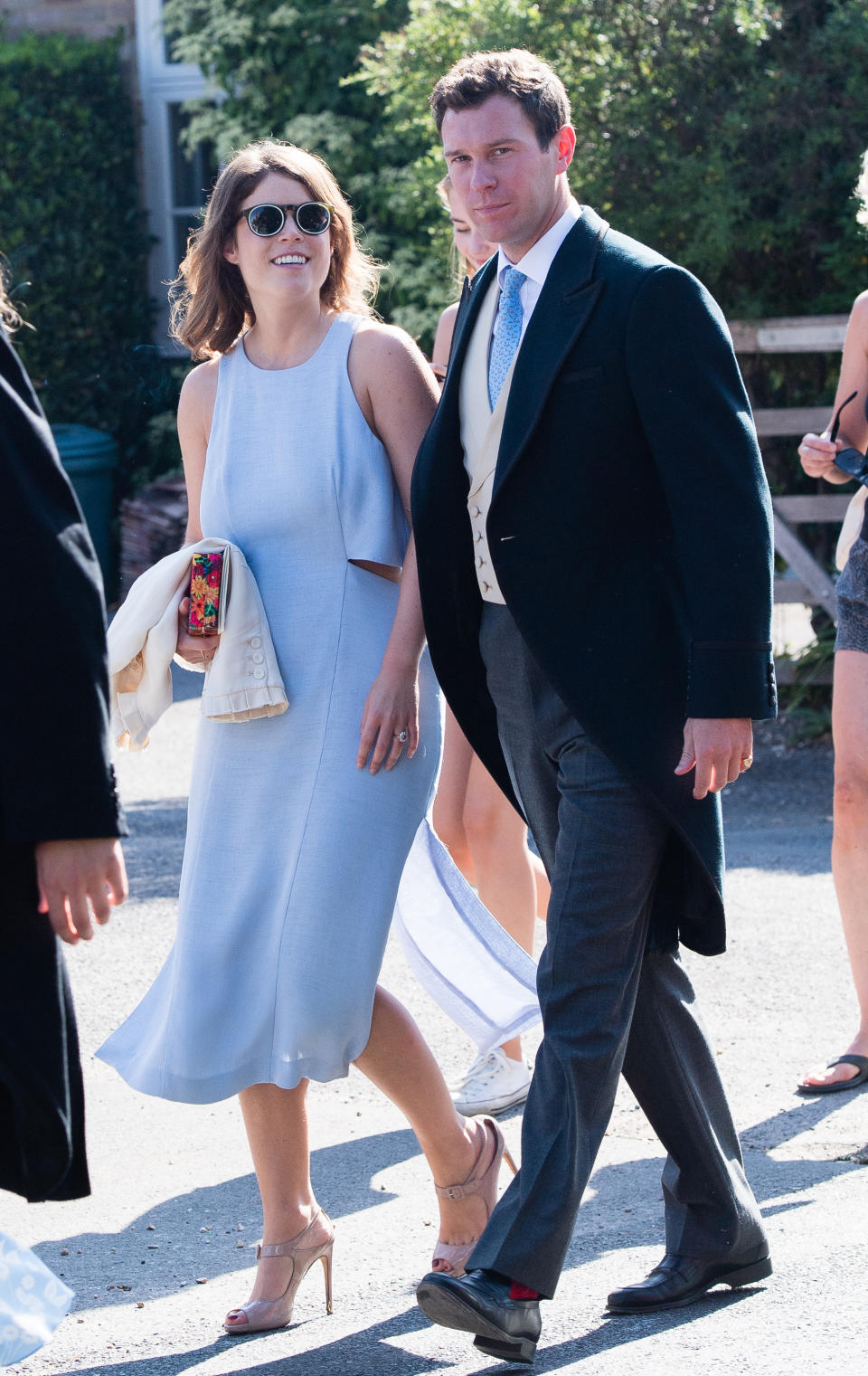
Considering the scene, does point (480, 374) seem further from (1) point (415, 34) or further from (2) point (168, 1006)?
(1) point (415, 34)

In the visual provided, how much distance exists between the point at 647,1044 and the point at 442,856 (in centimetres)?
68

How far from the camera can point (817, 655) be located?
8.70m

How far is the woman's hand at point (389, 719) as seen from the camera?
3.19m

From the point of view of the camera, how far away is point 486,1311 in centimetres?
273

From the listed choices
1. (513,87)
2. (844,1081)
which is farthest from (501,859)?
(513,87)

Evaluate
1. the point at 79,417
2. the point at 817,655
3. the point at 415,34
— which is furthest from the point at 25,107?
the point at 817,655

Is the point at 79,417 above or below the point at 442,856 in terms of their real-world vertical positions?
below

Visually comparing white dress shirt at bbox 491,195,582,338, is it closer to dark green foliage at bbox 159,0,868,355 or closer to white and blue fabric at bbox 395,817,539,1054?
white and blue fabric at bbox 395,817,539,1054

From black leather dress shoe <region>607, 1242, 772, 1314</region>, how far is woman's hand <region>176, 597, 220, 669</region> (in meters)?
1.42

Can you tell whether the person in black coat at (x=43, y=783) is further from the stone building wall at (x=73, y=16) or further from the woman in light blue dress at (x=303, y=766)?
the stone building wall at (x=73, y=16)

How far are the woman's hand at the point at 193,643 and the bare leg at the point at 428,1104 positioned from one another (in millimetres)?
731

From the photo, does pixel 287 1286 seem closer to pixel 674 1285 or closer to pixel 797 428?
pixel 674 1285

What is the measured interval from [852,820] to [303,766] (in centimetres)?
170

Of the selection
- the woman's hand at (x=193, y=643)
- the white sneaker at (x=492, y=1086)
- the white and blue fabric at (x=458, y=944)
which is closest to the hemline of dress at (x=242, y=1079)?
the white and blue fabric at (x=458, y=944)
